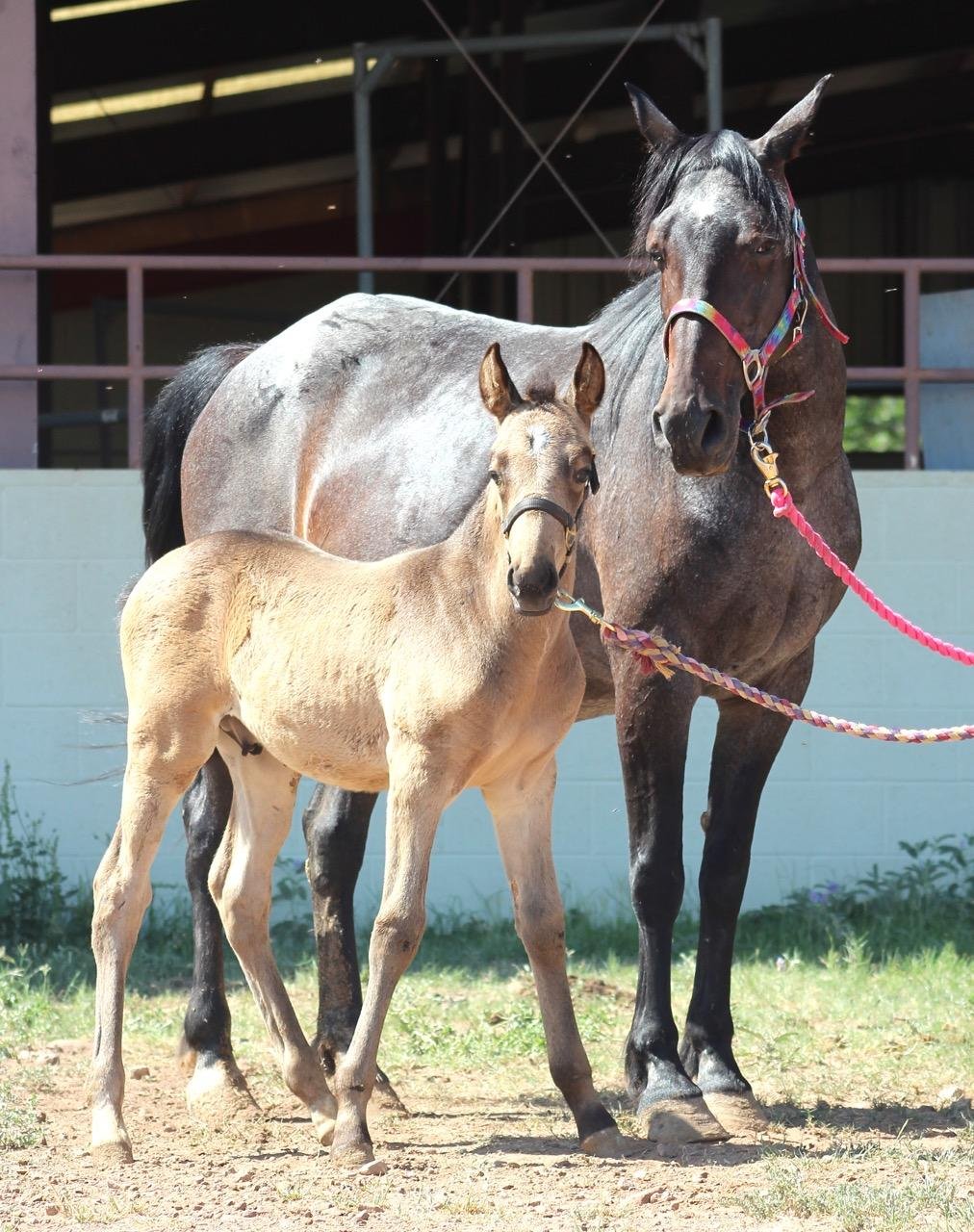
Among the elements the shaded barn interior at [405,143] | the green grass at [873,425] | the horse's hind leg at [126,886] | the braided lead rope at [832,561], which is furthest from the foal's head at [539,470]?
the green grass at [873,425]

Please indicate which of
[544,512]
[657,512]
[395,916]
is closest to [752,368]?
[657,512]

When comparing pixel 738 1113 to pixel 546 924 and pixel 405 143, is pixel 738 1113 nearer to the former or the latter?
pixel 546 924

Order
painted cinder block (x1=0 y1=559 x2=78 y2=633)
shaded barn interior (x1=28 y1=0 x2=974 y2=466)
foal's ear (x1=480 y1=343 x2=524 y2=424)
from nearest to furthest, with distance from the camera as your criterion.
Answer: foal's ear (x1=480 y1=343 x2=524 y2=424) < painted cinder block (x1=0 y1=559 x2=78 y2=633) < shaded barn interior (x1=28 y1=0 x2=974 y2=466)

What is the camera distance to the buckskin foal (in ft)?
12.7

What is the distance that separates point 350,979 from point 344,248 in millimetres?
14822

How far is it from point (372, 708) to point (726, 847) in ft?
4.06

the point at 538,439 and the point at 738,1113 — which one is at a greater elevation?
the point at 538,439

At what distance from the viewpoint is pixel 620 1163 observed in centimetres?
402

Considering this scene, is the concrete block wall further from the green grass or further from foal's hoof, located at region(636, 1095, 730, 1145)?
the green grass

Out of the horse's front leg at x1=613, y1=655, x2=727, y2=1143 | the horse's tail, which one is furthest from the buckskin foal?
the horse's tail

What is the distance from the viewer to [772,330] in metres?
4.31

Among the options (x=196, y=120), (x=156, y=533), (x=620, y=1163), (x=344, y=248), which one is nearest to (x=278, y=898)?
(x=156, y=533)

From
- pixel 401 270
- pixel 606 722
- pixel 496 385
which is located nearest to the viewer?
pixel 496 385

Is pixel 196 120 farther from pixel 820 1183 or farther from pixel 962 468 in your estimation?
pixel 820 1183
